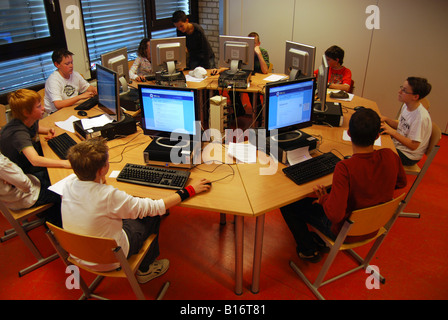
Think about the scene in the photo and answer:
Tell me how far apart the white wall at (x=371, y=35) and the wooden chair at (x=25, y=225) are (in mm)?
4426

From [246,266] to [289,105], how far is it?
126 cm

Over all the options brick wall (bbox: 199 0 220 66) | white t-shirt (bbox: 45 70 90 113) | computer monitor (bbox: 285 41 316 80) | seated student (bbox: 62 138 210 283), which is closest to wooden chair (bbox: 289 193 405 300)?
seated student (bbox: 62 138 210 283)

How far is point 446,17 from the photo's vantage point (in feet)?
13.4

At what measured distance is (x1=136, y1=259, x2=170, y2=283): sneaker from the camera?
7.62 feet

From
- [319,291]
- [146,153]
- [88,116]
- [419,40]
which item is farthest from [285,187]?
[419,40]

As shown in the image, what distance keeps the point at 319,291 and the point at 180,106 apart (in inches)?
64.0

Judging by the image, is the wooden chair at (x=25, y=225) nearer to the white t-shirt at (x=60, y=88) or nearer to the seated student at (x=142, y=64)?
the white t-shirt at (x=60, y=88)

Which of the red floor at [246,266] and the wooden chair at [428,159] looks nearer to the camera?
the red floor at [246,266]

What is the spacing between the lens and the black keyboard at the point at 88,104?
318 cm

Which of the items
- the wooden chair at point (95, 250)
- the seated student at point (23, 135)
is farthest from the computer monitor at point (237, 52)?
the wooden chair at point (95, 250)

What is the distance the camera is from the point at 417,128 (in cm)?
262

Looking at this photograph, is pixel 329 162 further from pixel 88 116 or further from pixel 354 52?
pixel 354 52

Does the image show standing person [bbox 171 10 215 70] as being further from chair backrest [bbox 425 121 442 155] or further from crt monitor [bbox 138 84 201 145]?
chair backrest [bbox 425 121 442 155]

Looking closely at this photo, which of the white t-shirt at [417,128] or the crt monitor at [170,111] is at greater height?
the crt monitor at [170,111]
